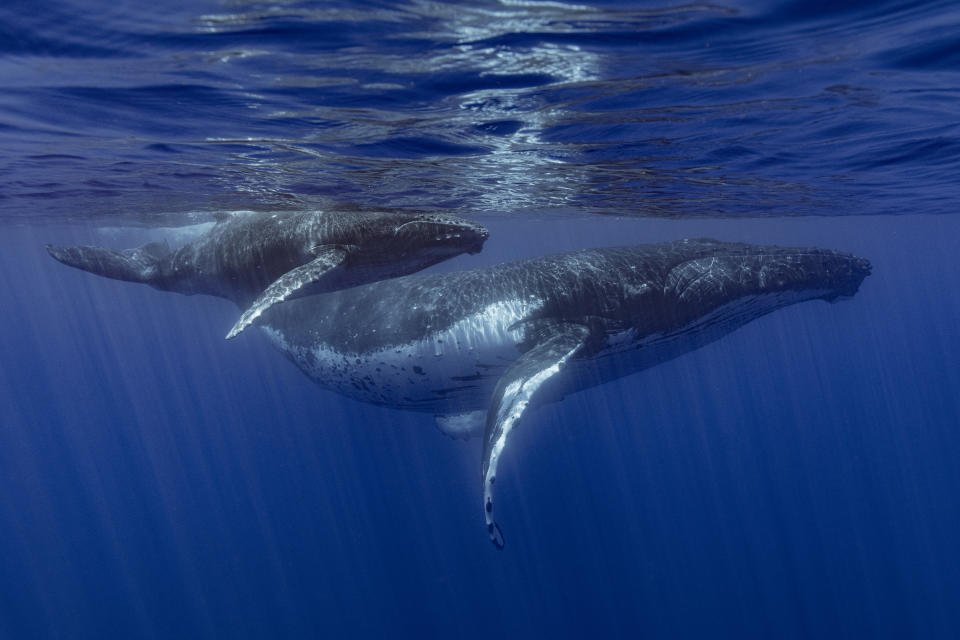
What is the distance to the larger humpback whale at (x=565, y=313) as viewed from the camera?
29.2 feet

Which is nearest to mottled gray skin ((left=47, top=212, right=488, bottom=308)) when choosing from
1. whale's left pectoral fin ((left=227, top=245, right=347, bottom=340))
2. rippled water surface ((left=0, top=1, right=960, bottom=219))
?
whale's left pectoral fin ((left=227, top=245, right=347, bottom=340))

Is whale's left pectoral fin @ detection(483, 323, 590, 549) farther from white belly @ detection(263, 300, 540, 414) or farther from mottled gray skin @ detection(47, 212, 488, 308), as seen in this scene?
mottled gray skin @ detection(47, 212, 488, 308)

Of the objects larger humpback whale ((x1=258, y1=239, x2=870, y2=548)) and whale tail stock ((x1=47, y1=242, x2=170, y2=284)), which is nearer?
larger humpback whale ((x1=258, y1=239, x2=870, y2=548))

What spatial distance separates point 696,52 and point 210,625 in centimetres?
2536

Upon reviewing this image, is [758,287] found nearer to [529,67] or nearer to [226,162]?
[529,67]

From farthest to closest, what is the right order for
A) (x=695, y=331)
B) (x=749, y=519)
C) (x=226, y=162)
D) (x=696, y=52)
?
(x=749, y=519) < (x=226, y=162) < (x=695, y=331) < (x=696, y=52)

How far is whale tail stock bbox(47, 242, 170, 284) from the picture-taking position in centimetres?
977

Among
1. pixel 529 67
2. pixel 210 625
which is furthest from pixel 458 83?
pixel 210 625

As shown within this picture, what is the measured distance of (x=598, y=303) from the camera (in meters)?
8.84

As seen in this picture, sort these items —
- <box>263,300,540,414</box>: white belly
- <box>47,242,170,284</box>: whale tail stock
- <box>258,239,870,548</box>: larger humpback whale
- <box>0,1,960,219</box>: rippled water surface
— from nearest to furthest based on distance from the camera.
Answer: <box>0,1,960,219</box>: rippled water surface < <box>258,239,870,548</box>: larger humpback whale < <box>263,300,540,414</box>: white belly < <box>47,242,170,284</box>: whale tail stock

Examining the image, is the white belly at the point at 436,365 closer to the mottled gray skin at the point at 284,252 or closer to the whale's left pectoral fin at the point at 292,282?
the mottled gray skin at the point at 284,252

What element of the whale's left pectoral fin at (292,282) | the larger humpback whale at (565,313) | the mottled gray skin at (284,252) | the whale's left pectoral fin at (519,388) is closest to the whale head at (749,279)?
the larger humpback whale at (565,313)

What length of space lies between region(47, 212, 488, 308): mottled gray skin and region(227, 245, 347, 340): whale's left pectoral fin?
0.66 ft

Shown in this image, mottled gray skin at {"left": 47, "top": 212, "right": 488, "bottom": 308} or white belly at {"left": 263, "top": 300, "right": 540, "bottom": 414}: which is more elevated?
mottled gray skin at {"left": 47, "top": 212, "right": 488, "bottom": 308}
